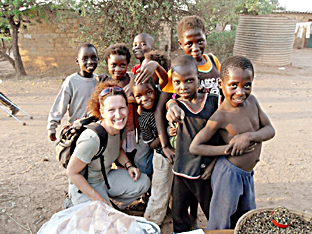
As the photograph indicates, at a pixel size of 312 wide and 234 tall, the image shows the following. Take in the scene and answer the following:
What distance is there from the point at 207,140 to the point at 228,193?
390 mm

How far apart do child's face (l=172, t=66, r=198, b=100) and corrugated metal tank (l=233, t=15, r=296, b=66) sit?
1070cm

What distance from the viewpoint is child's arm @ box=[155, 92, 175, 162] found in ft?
7.06

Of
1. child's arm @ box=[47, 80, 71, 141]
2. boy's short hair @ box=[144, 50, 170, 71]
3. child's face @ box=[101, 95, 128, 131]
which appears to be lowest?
child's arm @ box=[47, 80, 71, 141]

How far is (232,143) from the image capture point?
171 cm

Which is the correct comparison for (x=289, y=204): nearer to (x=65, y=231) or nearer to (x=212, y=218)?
(x=212, y=218)

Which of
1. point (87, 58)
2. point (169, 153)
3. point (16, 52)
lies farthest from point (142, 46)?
point (16, 52)

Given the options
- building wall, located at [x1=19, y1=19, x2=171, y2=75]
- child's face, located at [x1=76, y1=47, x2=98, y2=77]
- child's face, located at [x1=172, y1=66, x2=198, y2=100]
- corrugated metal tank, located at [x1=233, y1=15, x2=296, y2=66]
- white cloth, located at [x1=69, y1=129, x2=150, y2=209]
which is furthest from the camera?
corrugated metal tank, located at [x1=233, y1=15, x2=296, y2=66]

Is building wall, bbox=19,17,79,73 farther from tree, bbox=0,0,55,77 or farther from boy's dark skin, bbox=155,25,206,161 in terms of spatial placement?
boy's dark skin, bbox=155,25,206,161

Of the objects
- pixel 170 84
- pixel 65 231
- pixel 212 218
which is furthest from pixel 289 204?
pixel 65 231

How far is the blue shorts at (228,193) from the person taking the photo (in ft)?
5.83

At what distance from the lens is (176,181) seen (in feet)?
6.87

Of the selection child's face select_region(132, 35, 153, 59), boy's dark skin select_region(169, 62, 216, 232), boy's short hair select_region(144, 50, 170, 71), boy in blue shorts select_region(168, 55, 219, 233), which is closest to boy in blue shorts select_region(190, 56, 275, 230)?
boy in blue shorts select_region(168, 55, 219, 233)

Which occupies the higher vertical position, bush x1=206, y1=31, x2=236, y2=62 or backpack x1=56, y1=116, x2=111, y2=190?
bush x1=206, y1=31, x2=236, y2=62

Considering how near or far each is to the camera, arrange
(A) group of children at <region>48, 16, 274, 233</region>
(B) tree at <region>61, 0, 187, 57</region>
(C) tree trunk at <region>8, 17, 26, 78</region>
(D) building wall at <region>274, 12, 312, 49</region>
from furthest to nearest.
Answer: (D) building wall at <region>274, 12, 312, 49</region>, (C) tree trunk at <region>8, 17, 26, 78</region>, (B) tree at <region>61, 0, 187, 57</region>, (A) group of children at <region>48, 16, 274, 233</region>
